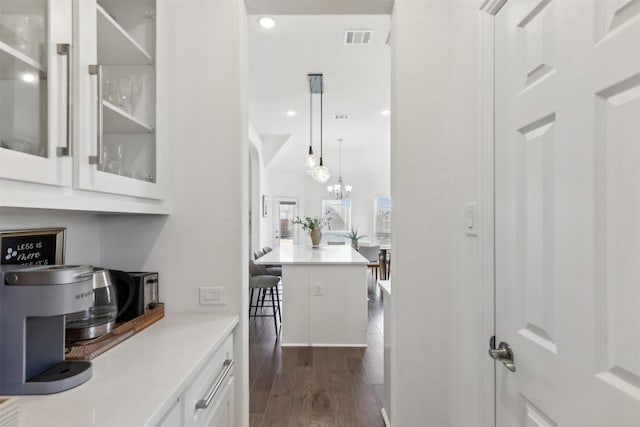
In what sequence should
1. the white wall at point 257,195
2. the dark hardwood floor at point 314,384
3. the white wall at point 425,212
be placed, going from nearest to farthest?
the white wall at point 425,212, the dark hardwood floor at point 314,384, the white wall at point 257,195

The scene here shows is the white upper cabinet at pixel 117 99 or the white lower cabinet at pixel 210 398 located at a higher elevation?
the white upper cabinet at pixel 117 99

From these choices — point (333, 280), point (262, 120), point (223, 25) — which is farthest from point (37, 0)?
point (262, 120)

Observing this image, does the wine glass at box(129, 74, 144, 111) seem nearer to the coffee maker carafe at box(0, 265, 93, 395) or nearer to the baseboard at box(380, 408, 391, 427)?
the coffee maker carafe at box(0, 265, 93, 395)

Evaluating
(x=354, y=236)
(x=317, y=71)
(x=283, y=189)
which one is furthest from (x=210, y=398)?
(x=283, y=189)

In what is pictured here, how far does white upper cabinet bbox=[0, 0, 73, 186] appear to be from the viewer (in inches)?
29.9

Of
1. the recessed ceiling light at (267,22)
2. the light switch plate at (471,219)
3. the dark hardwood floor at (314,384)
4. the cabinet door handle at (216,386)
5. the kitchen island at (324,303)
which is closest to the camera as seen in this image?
the cabinet door handle at (216,386)

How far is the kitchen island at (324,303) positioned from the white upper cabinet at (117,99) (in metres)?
2.28

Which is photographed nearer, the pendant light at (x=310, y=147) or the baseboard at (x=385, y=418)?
the baseboard at (x=385, y=418)

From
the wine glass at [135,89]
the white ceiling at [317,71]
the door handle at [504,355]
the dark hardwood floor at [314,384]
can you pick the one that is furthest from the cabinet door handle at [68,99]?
the white ceiling at [317,71]

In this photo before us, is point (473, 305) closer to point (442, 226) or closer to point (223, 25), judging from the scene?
point (442, 226)

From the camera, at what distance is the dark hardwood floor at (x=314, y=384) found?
2189mm

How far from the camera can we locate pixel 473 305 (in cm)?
132

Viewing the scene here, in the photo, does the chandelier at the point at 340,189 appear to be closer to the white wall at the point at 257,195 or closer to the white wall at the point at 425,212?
the white wall at the point at 257,195

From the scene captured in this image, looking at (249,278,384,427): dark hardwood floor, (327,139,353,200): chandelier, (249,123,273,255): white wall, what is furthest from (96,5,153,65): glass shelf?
(327,139,353,200): chandelier
